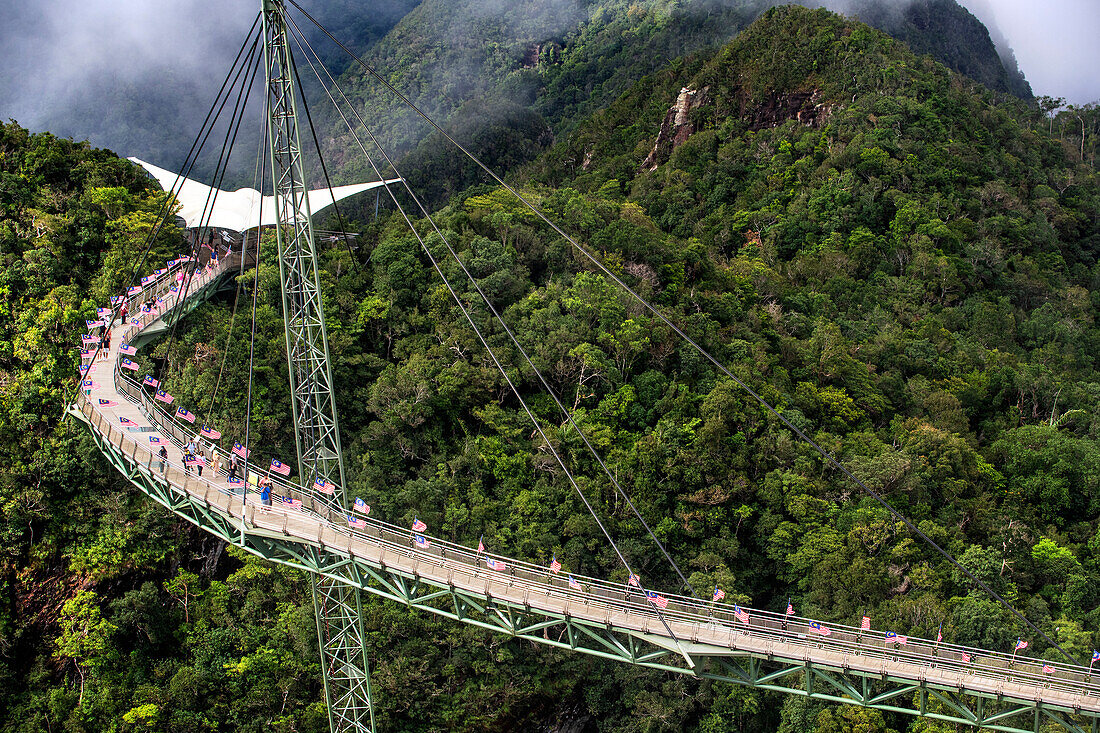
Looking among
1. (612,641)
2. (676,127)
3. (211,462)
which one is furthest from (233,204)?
(676,127)

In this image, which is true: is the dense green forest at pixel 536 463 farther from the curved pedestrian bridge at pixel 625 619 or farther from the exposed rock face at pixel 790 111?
the exposed rock face at pixel 790 111

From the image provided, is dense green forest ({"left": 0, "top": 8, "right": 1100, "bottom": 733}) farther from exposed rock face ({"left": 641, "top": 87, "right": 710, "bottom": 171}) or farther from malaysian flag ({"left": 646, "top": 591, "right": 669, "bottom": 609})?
exposed rock face ({"left": 641, "top": 87, "right": 710, "bottom": 171})

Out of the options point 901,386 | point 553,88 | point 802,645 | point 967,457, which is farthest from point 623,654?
point 553,88

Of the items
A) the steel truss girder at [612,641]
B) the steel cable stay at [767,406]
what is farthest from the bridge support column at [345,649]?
the steel cable stay at [767,406]

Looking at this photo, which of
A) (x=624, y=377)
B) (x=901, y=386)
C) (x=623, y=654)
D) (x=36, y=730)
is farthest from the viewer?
(x=901, y=386)

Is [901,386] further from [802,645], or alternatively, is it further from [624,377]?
[802,645]

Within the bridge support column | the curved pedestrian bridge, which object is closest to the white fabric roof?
the curved pedestrian bridge
